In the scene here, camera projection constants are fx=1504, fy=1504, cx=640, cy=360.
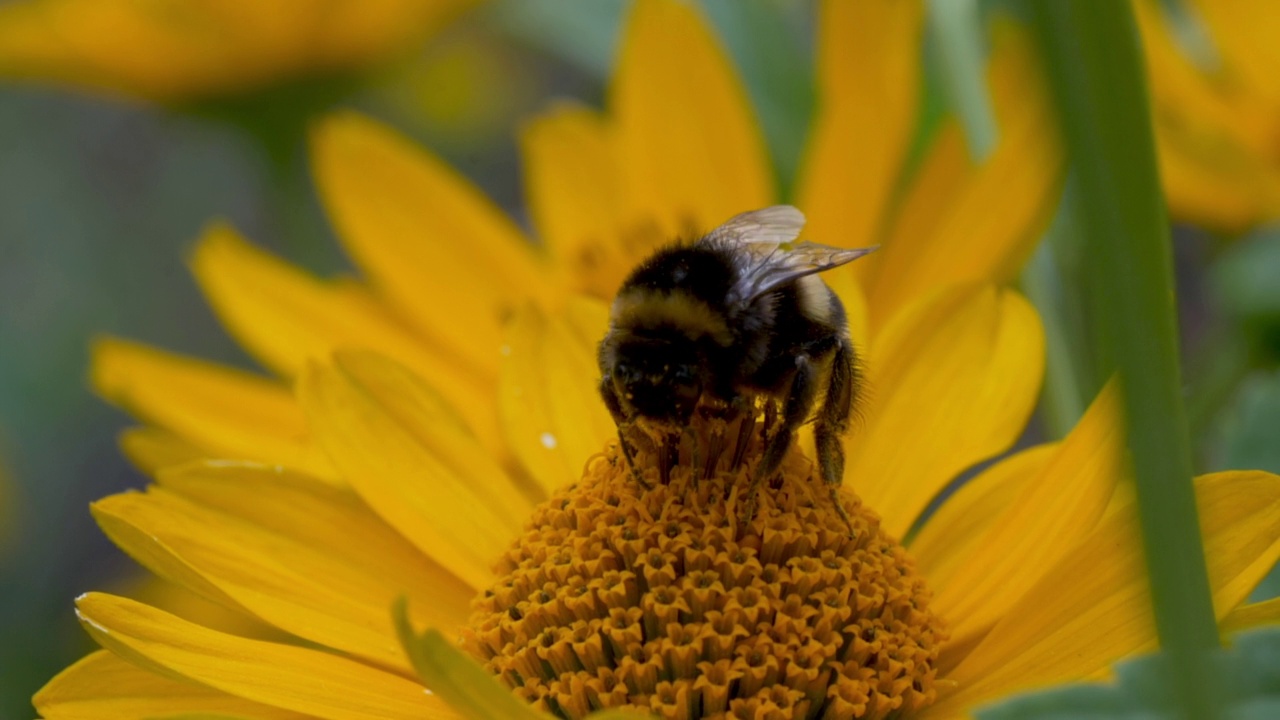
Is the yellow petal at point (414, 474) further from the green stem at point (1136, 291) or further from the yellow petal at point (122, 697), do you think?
the green stem at point (1136, 291)

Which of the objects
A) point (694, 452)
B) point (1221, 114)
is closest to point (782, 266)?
point (694, 452)

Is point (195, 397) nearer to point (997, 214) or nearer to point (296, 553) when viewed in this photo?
point (296, 553)

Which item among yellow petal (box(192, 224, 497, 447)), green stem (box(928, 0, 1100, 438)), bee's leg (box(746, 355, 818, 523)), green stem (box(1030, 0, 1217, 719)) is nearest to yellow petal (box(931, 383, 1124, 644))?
bee's leg (box(746, 355, 818, 523))

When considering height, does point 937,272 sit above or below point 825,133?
below

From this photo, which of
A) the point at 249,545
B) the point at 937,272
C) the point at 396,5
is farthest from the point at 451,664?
the point at 396,5

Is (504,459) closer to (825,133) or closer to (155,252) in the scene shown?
(825,133)

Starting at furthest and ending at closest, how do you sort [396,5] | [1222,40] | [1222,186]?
[396,5] < [1222,40] < [1222,186]
